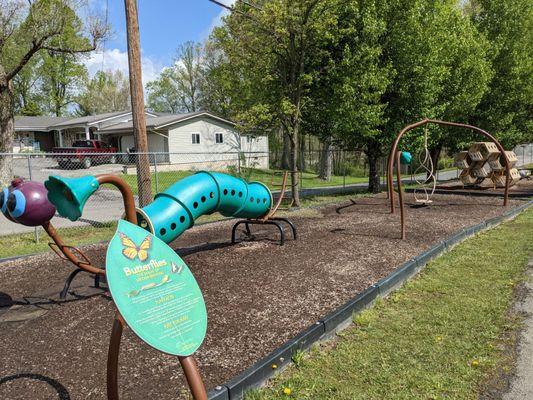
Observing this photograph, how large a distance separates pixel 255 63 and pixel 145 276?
11.5 meters

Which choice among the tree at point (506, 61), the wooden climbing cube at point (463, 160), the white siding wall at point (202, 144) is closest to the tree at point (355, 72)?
the wooden climbing cube at point (463, 160)

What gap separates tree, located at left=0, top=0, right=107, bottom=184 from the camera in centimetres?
1316

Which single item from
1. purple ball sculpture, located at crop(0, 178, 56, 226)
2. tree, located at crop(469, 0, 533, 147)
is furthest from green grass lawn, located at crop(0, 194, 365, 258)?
tree, located at crop(469, 0, 533, 147)

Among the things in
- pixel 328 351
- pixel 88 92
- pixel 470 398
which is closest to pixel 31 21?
pixel 328 351

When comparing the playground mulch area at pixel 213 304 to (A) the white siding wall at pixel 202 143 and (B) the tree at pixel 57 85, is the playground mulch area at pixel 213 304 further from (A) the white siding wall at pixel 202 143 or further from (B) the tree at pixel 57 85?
(B) the tree at pixel 57 85

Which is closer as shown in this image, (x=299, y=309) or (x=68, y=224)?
(x=299, y=309)

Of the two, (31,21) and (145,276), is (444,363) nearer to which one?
(145,276)

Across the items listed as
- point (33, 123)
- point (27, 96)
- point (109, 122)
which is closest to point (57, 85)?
point (27, 96)

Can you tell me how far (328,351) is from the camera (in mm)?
3748

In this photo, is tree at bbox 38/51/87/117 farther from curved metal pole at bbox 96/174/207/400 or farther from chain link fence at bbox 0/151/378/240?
curved metal pole at bbox 96/174/207/400

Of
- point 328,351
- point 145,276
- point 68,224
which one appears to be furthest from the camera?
point 68,224

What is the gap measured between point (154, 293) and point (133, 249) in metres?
0.27

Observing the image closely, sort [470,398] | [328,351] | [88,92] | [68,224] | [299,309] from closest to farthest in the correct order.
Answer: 1. [470,398]
2. [328,351]
3. [299,309]
4. [68,224]
5. [88,92]

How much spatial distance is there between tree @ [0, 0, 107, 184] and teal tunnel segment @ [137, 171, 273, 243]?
10.7 m
